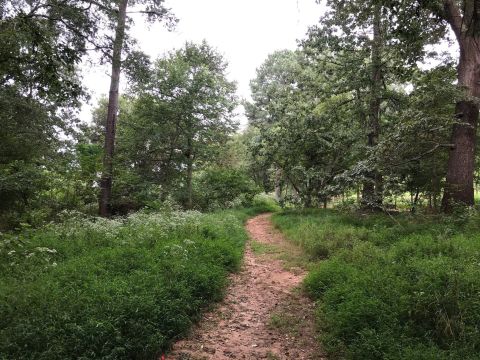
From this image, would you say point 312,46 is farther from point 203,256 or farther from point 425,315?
point 425,315

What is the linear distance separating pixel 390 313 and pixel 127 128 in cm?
1808

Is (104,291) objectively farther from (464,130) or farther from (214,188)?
(214,188)

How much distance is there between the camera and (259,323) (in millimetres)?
5664

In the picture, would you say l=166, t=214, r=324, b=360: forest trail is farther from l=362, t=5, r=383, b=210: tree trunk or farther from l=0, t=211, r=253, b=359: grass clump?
l=362, t=5, r=383, b=210: tree trunk

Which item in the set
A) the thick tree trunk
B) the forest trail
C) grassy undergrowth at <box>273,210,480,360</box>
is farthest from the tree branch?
the forest trail

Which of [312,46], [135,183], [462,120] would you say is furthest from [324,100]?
[135,183]

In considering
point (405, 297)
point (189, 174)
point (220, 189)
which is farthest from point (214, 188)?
point (405, 297)

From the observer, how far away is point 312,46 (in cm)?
1511

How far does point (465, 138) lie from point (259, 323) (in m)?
8.44

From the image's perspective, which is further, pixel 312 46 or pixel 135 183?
pixel 135 183

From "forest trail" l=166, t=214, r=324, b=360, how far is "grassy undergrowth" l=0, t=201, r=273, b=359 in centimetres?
31

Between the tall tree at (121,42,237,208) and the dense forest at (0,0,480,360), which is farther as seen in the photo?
the tall tree at (121,42,237,208)

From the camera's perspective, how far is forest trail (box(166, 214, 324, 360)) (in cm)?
471

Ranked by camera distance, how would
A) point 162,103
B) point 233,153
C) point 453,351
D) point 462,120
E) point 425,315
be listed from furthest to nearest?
point 233,153
point 162,103
point 462,120
point 425,315
point 453,351
